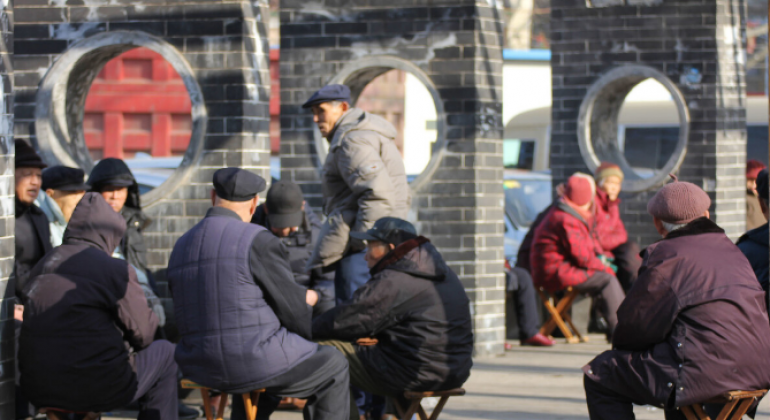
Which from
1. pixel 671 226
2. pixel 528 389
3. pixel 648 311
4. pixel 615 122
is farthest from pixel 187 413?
pixel 615 122

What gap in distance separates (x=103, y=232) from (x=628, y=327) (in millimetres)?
2427

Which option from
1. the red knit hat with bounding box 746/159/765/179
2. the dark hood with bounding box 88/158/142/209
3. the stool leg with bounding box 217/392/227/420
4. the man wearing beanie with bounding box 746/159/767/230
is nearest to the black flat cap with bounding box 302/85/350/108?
the dark hood with bounding box 88/158/142/209

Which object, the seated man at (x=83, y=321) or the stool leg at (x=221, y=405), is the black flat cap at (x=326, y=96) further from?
the stool leg at (x=221, y=405)

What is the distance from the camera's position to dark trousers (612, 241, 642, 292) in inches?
354

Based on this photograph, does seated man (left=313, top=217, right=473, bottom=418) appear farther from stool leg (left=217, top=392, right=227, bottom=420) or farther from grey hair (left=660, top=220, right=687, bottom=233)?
grey hair (left=660, top=220, right=687, bottom=233)

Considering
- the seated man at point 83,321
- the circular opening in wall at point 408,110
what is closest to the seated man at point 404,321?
the seated man at point 83,321

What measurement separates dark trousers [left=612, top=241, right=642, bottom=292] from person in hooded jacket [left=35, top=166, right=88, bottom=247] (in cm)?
494

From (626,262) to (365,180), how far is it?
4.16 metres

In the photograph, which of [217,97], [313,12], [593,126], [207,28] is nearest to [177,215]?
[217,97]

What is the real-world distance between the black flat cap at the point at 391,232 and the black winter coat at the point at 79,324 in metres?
1.20

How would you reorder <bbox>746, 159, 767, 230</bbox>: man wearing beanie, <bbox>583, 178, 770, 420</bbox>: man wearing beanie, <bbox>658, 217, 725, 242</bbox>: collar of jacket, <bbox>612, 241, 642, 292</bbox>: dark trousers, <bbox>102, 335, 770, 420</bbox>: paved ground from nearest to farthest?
<bbox>583, 178, 770, 420</bbox>: man wearing beanie → <bbox>658, 217, 725, 242</bbox>: collar of jacket → <bbox>102, 335, 770, 420</bbox>: paved ground → <bbox>612, 241, 642, 292</bbox>: dark trousers → <bbox>746, 159, 767, 230</bbox>: man wearing beanie

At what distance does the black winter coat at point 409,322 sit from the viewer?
16.1 ft

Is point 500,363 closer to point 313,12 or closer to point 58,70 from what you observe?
point 313,12

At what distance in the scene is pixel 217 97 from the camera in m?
7.09
